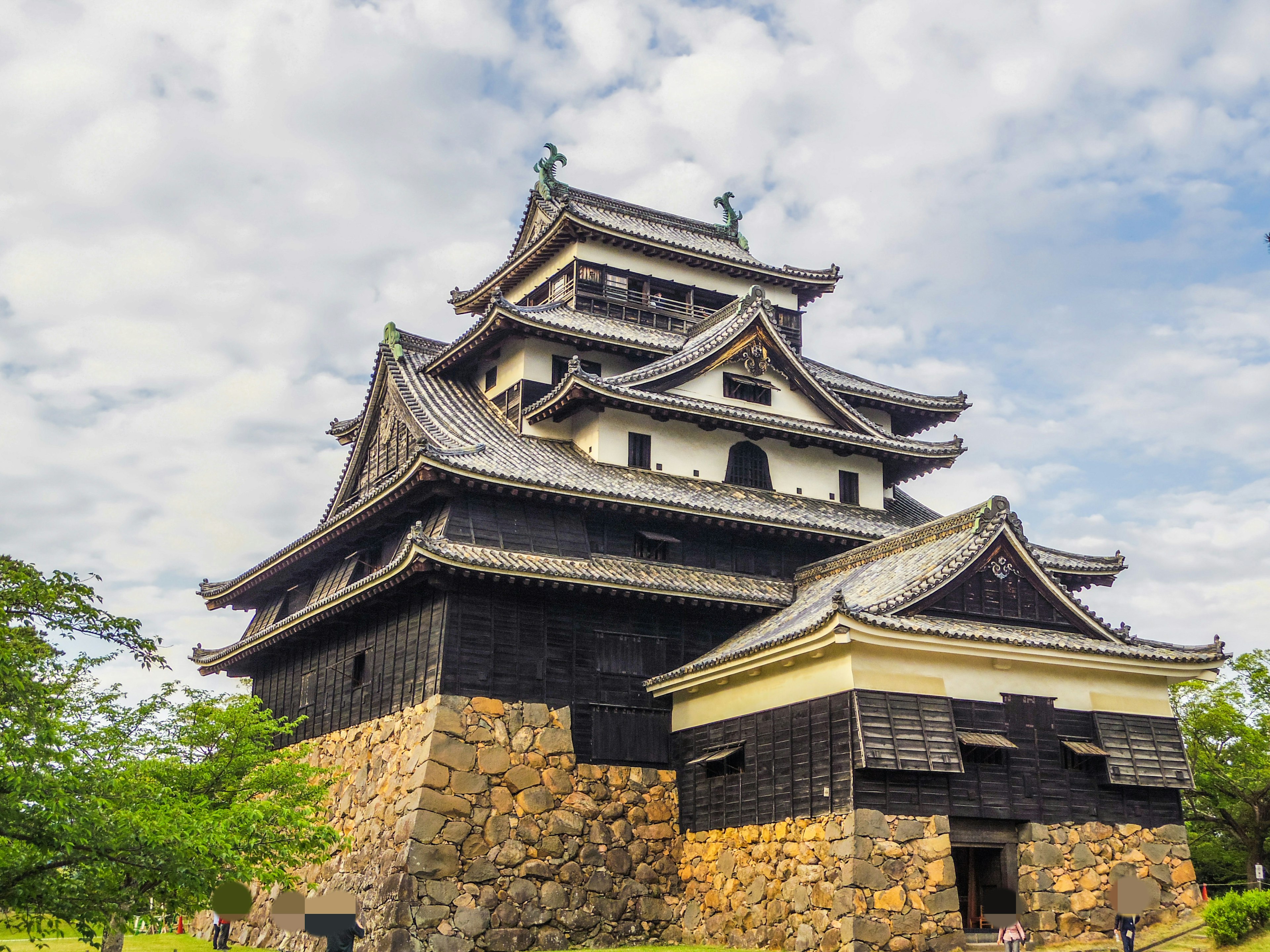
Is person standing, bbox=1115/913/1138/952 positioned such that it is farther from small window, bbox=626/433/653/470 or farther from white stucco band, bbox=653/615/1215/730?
small window, bbox=626/433/653/470

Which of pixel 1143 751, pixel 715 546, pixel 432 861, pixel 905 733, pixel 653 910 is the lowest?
pixel 653 910

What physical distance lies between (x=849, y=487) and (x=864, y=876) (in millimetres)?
14532

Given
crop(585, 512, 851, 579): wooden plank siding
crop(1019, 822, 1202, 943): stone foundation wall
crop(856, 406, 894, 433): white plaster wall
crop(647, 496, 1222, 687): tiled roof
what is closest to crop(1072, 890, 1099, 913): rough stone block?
crop(1019, 822, 1202, 943): stone foundation wall

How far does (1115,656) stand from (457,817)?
43.2 ft

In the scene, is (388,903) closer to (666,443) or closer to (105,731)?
(105,731)

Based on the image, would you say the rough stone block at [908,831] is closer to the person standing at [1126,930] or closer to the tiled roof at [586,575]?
the person standing at [1126,930]

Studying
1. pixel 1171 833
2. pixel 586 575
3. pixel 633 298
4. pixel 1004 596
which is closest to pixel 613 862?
pixel 586 575

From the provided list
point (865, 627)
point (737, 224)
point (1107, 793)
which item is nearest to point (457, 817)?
point (865, 627)

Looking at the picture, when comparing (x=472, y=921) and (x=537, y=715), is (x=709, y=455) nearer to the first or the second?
(x=537, y=715)

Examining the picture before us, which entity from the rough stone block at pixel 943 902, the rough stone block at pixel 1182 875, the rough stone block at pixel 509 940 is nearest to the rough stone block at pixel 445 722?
the rough stone block at pixel 509 940

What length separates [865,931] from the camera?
19297 mm

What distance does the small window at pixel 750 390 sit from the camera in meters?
31.4

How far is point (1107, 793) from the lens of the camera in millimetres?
22453

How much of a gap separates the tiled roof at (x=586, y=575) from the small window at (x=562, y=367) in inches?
305
